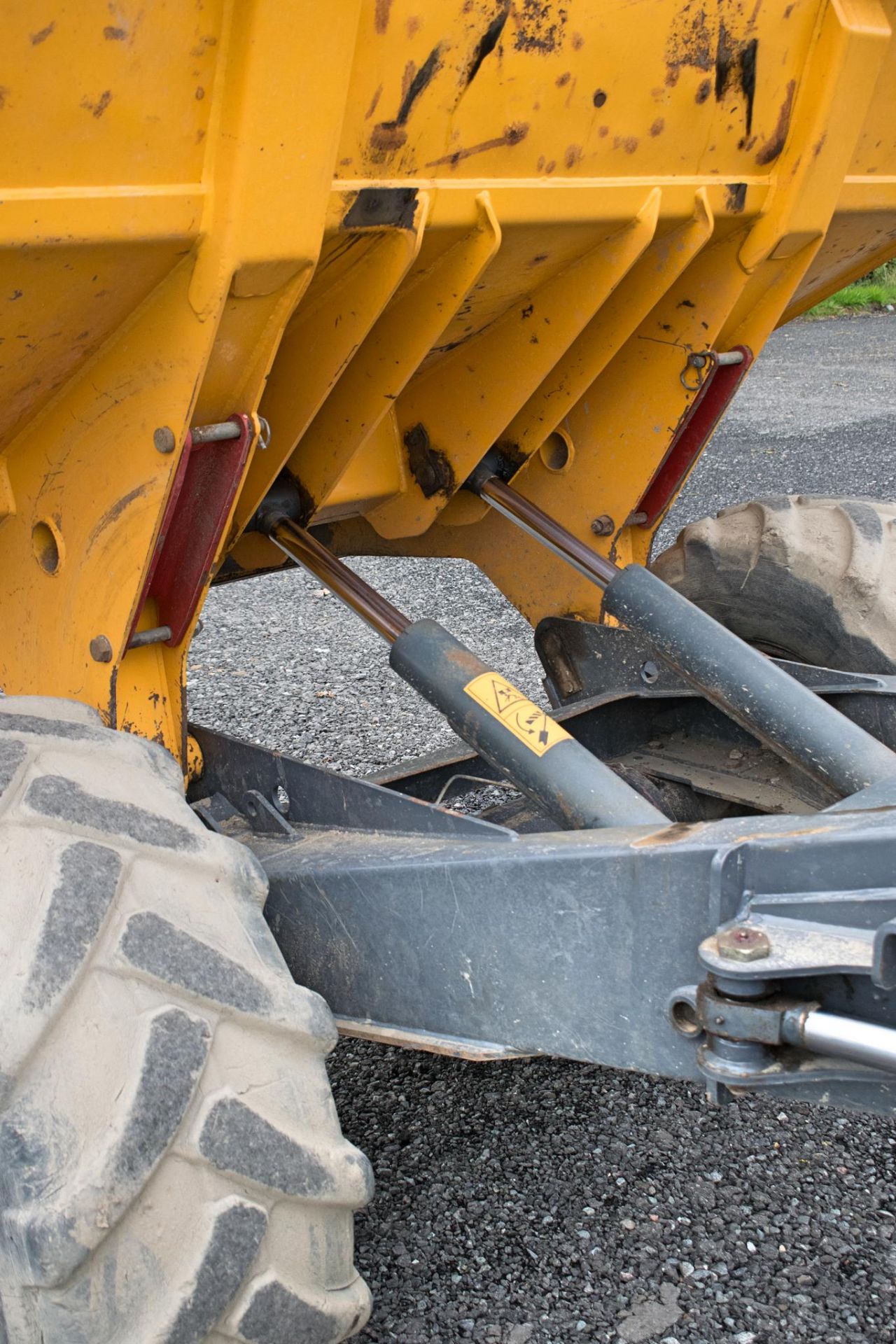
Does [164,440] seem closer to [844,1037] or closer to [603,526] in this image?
[844,1037]

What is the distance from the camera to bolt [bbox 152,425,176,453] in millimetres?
1798

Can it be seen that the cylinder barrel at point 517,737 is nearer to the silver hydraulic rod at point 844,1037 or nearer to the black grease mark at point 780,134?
the silver hydraulic rod at point 844,1037

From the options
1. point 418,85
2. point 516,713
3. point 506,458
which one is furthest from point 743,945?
point 506,458

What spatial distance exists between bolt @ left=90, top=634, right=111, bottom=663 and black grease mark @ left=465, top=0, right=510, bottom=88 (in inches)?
35.5

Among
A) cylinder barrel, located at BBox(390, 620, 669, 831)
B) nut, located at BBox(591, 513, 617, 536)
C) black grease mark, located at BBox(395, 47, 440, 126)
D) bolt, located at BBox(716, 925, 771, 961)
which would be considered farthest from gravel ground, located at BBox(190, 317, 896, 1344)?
black grease mark, located at BBox(395, 47, 440, 126)

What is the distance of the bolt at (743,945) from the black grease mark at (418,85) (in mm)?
1103

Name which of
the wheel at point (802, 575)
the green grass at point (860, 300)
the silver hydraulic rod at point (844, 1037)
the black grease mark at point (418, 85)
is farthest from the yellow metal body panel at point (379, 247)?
the green grass at point (860, 300)

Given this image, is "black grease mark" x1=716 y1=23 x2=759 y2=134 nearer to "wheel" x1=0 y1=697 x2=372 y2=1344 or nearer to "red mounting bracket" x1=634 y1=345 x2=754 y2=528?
"red mounting bracket" x1=634 y1=345 x2=754 y2=528

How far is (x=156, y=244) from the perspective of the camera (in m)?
1.61

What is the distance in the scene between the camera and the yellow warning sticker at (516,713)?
2.04 metres

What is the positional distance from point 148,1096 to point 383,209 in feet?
3.74

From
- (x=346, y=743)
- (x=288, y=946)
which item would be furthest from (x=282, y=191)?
(x=346, y=743)

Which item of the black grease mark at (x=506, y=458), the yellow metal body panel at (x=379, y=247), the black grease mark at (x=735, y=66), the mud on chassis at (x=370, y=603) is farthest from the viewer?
the black grease mark at (x=506, y=458)

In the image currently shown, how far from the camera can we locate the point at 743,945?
141 cm
